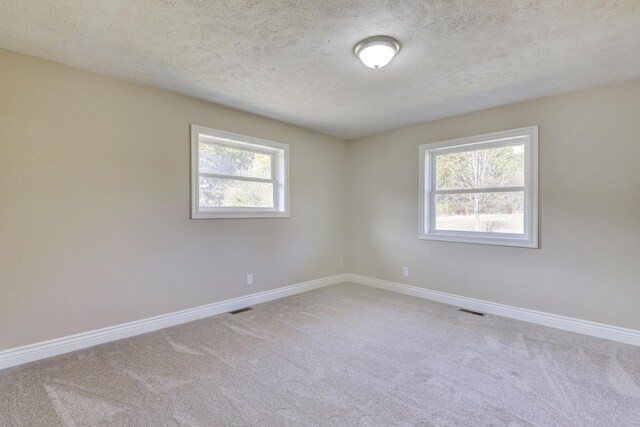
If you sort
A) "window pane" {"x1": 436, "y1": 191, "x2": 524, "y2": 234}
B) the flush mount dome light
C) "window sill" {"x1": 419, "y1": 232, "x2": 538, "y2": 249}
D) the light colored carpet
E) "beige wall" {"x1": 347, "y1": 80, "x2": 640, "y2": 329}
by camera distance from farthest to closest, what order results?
1. "window pane" {"x1": 436, "y1": 191, "x2": 524, "y2": 234}
2. "window sill" {"x1": 419, "y1": 232, "x2": 538, "y2": 249}
3. "beige wall" {"x1": 347, "y1": 80, "x2": 640, "y2": 329}
4. the flush mount dome light
5. the light colored carpet

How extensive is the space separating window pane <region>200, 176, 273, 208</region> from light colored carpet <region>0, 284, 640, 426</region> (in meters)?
1.40

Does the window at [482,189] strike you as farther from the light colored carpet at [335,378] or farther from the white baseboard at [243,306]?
the light colored carpet at [335,378]

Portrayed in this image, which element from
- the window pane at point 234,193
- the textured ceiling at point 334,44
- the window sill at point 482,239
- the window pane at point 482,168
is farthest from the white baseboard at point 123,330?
the window pane at point 482,168

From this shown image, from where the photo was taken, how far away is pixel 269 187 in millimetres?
4227

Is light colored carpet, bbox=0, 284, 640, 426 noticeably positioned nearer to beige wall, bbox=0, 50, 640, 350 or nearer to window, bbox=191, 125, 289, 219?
beige wall, bbox=0, 50, 640, 350

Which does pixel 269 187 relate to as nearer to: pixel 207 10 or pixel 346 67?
pixel 346 67

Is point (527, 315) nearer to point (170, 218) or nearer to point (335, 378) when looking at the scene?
point (335, 378)

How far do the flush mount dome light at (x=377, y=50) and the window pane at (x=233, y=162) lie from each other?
6.80 ft

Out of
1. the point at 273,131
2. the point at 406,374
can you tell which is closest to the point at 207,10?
the point at 273,131

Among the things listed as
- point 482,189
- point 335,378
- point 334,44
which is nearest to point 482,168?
point 482,189

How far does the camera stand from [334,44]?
2.24 meters

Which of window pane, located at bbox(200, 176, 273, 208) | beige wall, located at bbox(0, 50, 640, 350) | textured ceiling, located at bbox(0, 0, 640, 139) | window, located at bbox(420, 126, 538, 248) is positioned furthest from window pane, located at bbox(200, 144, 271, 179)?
window, located at bbox(420, 126, 538, 248)

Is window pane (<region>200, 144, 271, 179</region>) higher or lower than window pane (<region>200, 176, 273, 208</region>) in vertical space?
higher

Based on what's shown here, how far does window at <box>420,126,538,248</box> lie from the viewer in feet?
11.2
